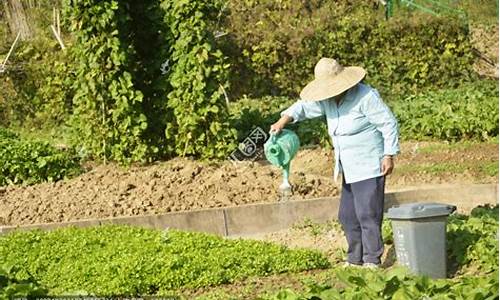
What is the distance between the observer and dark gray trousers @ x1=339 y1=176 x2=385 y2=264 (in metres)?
8.27

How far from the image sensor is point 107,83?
13.2 metres

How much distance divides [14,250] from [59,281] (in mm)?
1050

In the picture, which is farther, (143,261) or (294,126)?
(294,126)

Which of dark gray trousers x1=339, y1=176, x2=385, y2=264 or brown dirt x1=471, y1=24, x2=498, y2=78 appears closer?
dark gray trousers x1=339, y1=176, x2=385, y2=264

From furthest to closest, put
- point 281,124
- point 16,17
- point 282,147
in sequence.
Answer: point 16,17
point 282,147
point 281,124

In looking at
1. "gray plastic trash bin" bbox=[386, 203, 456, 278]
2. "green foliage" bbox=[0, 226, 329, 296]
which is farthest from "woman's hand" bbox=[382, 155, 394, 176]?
"green foliage" bbox=[0, 226, 329, 296]

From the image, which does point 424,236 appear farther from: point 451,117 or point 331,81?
point 451,117

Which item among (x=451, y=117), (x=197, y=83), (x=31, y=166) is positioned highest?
(x=197, y=83)

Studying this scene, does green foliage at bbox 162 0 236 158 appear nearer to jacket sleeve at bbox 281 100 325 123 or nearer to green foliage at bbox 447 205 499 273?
jacket sleeve at bbox 281 100 325 123

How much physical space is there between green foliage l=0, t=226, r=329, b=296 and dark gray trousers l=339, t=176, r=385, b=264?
0.33 metres

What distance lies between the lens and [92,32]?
13141 millimetres

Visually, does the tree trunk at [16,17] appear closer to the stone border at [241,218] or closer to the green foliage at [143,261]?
the stone border at [241,218]

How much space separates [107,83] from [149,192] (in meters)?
2.27

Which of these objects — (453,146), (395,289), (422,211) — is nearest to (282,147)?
(422,211)
